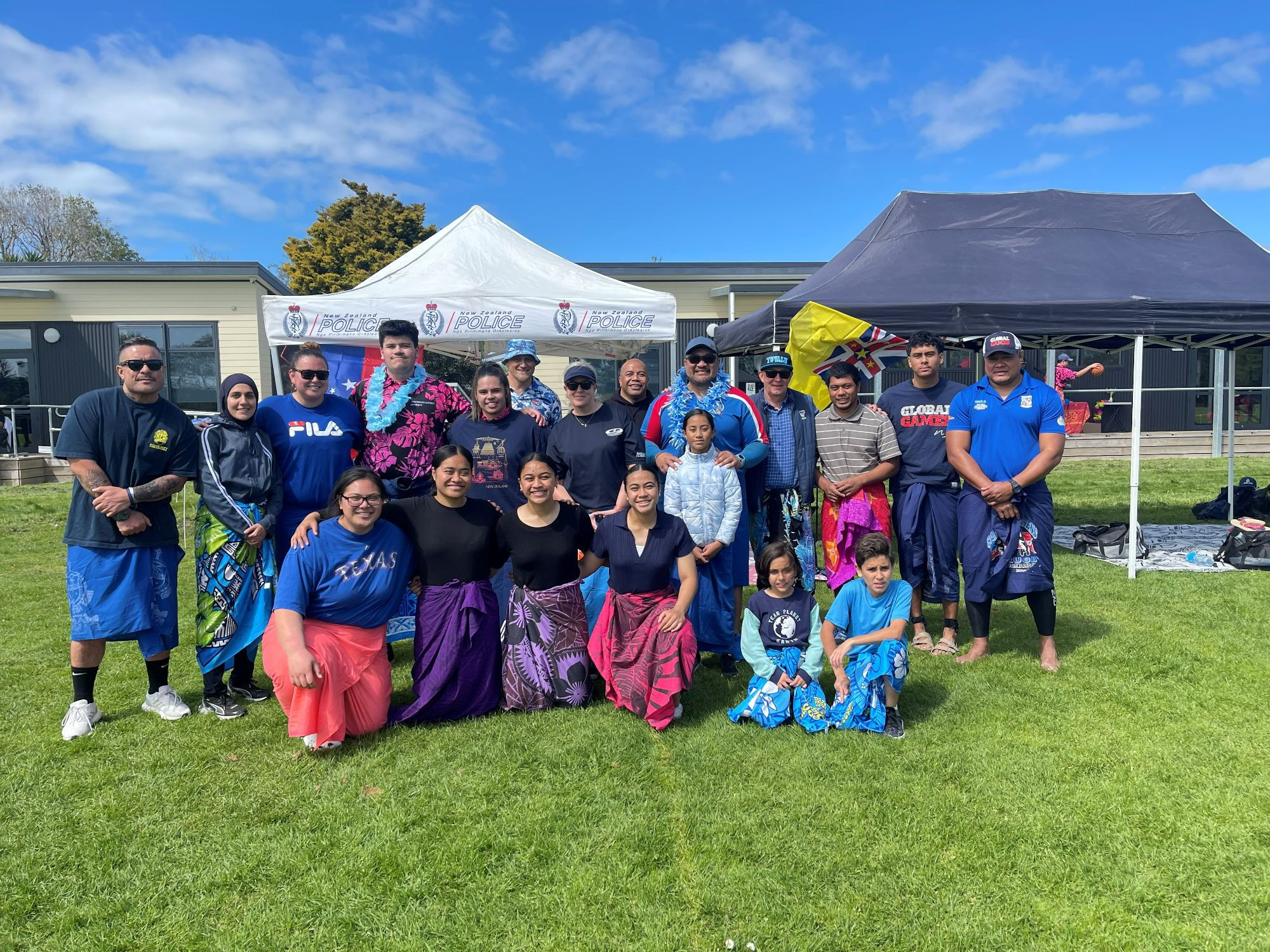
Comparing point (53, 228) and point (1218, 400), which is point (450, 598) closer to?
point (1218, 400)

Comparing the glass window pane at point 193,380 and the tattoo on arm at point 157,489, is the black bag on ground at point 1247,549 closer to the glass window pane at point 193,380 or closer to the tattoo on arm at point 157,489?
the tattoo on arm at point 157,489

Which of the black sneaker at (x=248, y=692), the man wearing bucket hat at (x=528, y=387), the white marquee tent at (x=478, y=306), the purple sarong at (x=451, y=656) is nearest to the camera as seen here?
the purple sarong at (x=451, y=656)

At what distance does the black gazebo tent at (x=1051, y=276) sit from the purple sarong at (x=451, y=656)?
11.2ft

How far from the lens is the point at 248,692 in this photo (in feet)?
12.6

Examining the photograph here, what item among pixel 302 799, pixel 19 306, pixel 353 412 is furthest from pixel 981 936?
pixel 19 306

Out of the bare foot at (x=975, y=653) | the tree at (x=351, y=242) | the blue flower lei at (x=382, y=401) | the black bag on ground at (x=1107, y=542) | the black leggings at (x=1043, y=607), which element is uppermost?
the tree at (x=351, y=242)

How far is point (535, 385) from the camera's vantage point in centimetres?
488

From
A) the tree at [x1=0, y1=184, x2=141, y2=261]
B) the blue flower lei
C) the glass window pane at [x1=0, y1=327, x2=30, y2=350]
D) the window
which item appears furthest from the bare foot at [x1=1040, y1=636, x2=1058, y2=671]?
the tree at [x1=0, y1=184, x2=141, y2=261]

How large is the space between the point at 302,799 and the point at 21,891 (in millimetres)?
811

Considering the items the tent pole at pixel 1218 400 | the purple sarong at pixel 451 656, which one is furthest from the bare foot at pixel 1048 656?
the tent pole at pixel 1218 400

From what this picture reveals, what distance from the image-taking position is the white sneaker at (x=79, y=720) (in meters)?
3.43

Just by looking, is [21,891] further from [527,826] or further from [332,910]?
[527,826]

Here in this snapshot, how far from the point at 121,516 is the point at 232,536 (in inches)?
17.3

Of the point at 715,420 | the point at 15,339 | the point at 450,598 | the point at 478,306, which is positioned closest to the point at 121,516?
the point at 450,598
